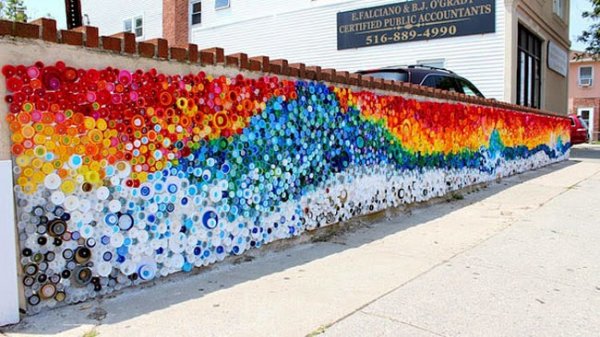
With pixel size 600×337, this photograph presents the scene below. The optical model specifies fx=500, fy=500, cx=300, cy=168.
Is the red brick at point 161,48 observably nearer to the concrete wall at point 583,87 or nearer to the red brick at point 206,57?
the red brick at point 206,57

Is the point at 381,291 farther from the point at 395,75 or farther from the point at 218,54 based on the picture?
the point at 395,75

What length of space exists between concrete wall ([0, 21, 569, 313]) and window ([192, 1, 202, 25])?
1832 cm

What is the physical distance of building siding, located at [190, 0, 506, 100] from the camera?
52.3 ft

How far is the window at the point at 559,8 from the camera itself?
75.6 ft

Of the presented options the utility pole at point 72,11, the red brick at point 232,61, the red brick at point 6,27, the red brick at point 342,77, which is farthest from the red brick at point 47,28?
the utility pole at point 72,11

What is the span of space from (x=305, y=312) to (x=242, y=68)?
7.46 ft

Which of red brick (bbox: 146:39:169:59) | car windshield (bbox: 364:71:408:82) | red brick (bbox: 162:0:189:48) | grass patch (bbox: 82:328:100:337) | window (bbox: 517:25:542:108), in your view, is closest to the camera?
grass patch (bbox: 82:328:100:337)

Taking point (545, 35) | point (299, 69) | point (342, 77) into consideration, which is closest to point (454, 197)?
point (342, 77)

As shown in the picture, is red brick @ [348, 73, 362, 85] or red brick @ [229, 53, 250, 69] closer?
red brick @ [229, 53, 250, 69]

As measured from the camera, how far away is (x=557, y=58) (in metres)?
23.8

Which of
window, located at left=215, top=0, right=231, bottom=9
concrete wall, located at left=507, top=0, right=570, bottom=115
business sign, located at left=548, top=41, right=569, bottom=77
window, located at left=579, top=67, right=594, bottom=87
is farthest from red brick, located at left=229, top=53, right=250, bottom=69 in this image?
window, located at left=579, top=67, right=594, bottom=87

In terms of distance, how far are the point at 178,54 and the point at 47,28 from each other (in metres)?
1.02

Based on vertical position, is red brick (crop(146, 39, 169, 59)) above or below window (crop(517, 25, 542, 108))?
below

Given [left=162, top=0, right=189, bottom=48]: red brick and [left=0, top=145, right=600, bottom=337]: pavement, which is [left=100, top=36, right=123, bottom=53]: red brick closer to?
[left=0, top=145, right=600, bottom=337]: pavement
